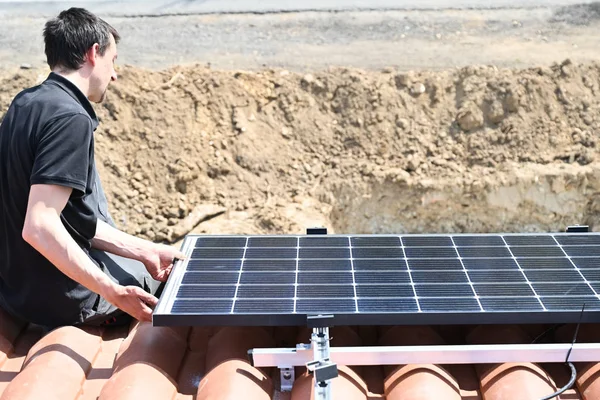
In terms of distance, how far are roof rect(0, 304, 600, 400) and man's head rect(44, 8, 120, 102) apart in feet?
5.62

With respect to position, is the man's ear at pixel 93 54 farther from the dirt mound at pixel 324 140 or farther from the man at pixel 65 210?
the dirt mound at pixel 324 140

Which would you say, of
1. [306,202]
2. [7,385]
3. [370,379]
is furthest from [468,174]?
[7,385]

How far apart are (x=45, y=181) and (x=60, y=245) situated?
391 mm

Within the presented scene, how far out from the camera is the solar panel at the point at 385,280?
3947mm

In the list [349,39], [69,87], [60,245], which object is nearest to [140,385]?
[60,245]

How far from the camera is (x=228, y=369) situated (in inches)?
157

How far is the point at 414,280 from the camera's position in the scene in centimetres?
438

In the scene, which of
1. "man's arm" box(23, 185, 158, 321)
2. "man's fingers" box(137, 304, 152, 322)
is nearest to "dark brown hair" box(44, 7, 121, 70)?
"man's arm" box(23, 185, 158, 321)

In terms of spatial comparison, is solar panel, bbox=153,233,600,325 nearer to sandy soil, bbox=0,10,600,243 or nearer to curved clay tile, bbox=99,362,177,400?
curved clay tile, bbox=99,362,177,400

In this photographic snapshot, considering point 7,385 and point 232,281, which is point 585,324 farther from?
point 7,385

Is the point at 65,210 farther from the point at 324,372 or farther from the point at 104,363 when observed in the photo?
the point at 324,372

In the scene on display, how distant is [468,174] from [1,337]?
798cm

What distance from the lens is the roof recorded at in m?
3.85

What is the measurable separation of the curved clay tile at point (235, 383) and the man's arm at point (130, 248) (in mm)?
1187
